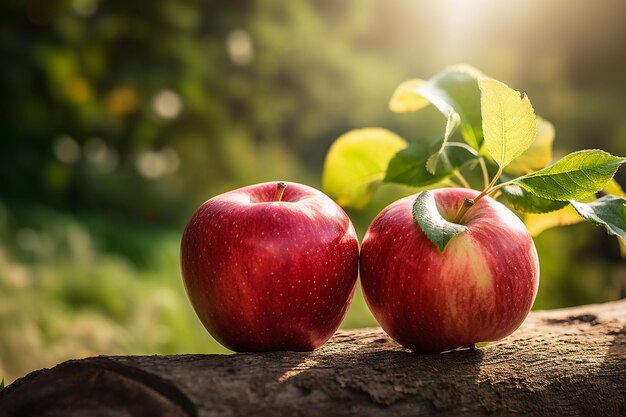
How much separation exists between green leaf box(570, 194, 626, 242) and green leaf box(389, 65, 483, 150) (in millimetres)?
268

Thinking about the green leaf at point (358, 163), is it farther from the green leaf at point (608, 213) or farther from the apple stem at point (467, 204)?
the green leaf at point (608, 213)

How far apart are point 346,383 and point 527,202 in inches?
20.7

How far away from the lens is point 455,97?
1506 mm

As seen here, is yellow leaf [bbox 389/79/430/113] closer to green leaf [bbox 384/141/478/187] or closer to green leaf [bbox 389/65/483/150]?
green leaf [bbox 389/65/483/150]

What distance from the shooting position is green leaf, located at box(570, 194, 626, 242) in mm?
1242

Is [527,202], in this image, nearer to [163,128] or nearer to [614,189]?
[614,189]

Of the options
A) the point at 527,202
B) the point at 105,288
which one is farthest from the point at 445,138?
the point at 105,288

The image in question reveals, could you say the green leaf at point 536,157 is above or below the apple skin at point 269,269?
above

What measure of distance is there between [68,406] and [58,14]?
92.1 inches

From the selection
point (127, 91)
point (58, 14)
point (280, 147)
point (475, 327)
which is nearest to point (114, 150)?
point (127, 91)

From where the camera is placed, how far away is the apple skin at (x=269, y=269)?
3.97ft

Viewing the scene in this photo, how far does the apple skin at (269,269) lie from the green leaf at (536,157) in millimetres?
474

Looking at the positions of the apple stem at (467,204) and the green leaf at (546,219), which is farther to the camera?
the green leaf at (546,219)

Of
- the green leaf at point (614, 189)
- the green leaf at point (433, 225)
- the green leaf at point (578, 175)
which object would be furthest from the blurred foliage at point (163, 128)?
the green leaf at point (433, 225)
